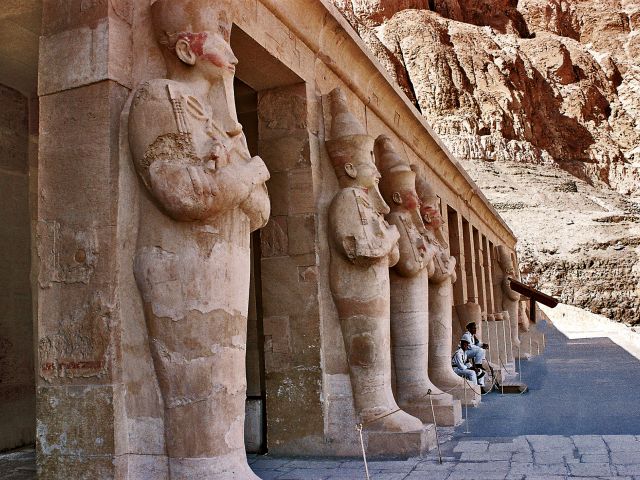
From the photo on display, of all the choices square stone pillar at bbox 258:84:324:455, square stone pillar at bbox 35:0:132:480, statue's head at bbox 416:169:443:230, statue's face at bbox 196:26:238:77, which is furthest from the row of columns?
square stone pillar at bbox 35:0:132:480

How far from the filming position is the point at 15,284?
5766mm

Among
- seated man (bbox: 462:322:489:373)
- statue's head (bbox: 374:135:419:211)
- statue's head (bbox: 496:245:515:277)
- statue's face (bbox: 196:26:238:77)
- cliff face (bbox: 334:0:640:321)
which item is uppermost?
cliff face (bbox: 334:0:640:321)

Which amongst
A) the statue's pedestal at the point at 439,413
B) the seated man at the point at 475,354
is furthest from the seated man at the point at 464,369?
the statue's pedestal at the point at 439,413

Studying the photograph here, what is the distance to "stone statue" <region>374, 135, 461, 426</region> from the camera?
6.90 metres

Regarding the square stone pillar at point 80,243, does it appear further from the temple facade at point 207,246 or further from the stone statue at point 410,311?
the stone statue at point 410,311

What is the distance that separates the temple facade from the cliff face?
117ft

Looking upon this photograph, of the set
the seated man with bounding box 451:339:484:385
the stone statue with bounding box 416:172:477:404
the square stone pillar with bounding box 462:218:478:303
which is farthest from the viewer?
the square stone pillar with bounding box 462:218:478:303

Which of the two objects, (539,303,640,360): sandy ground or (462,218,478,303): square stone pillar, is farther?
(539,303,640,360): sandy ground

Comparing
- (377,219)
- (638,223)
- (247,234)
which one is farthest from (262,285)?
(638,223)

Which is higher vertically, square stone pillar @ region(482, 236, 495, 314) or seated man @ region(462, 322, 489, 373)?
square stone pillar @ region(482, 236, 495, 314)

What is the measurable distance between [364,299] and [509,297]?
11.8m

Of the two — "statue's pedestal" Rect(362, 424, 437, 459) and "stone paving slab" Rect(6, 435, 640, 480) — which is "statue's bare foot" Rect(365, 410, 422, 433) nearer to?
"statue's pedestal" Rect(362, 424, 437, 459)

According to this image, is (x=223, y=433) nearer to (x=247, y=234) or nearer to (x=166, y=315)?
(x=166, y=315)

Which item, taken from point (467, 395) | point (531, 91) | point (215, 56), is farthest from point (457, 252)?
point (531, 91)
